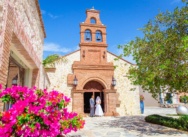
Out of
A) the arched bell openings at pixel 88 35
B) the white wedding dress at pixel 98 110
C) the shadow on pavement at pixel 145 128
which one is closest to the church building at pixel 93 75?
the arched bell openings at pixel 88 35

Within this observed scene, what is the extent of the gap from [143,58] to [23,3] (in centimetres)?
517

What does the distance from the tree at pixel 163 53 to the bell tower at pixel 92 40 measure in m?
6.90

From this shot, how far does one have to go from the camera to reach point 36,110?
8.30 feet

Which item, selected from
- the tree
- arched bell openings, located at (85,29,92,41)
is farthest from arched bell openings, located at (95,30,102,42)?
the tree

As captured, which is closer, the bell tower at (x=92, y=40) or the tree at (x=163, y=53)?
the tree at (x=163, y=53)

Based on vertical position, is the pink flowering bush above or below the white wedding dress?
above

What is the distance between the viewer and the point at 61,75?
13.9 m

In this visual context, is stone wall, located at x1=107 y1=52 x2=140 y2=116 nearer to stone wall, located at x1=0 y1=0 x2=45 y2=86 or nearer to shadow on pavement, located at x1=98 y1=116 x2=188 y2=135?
shadow on pavement, located at x1=98 y1=116 x2=188 y2=135

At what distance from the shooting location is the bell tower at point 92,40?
1478cm

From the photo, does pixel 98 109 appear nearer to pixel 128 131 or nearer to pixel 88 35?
pixel 88 35

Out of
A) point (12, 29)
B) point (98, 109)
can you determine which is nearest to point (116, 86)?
point (98, 109)

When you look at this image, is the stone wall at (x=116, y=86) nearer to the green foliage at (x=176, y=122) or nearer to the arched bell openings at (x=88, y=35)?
the arched bell openings at (x=88, y=35)

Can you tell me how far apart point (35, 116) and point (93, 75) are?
12.0 meters

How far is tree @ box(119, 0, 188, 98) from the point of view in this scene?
6.43 meters
